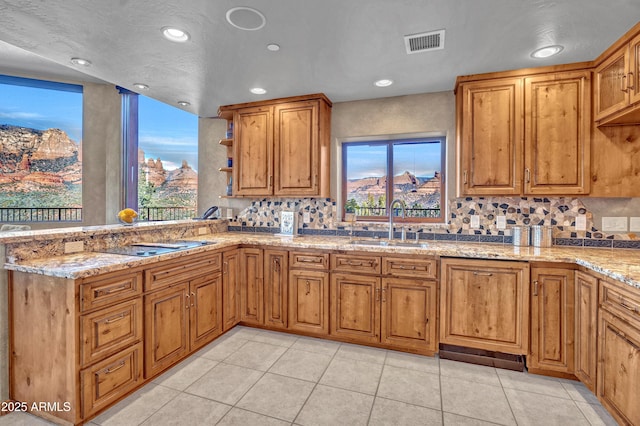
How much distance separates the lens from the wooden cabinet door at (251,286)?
2.96 m

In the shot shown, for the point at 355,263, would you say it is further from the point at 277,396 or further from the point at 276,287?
the point at 277,396

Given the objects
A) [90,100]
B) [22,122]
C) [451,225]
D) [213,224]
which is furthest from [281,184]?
[22,122]

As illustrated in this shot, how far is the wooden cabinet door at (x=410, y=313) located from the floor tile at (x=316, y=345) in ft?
1.49

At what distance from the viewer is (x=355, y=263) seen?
2.63 meters

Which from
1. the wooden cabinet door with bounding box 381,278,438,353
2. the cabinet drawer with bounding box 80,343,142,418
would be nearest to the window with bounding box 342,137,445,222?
the wooden cabinet door with bounding box 381,278,438,353

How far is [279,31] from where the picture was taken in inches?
77.5

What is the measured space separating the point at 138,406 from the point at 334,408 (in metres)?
1.20

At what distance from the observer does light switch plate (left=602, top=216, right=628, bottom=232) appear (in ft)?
8.16

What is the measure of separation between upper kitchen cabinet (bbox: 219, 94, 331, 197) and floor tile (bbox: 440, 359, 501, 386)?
1.93 metres

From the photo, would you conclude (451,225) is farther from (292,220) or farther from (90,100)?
(90,100)

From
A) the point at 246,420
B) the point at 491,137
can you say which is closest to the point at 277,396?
the point at 246,420

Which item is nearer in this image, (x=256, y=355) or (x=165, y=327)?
(x=165, y=327)

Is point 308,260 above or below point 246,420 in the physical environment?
above

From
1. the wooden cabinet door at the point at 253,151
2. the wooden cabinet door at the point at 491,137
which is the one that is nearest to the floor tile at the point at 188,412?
the wooden cabinet door at the point at 253,151
